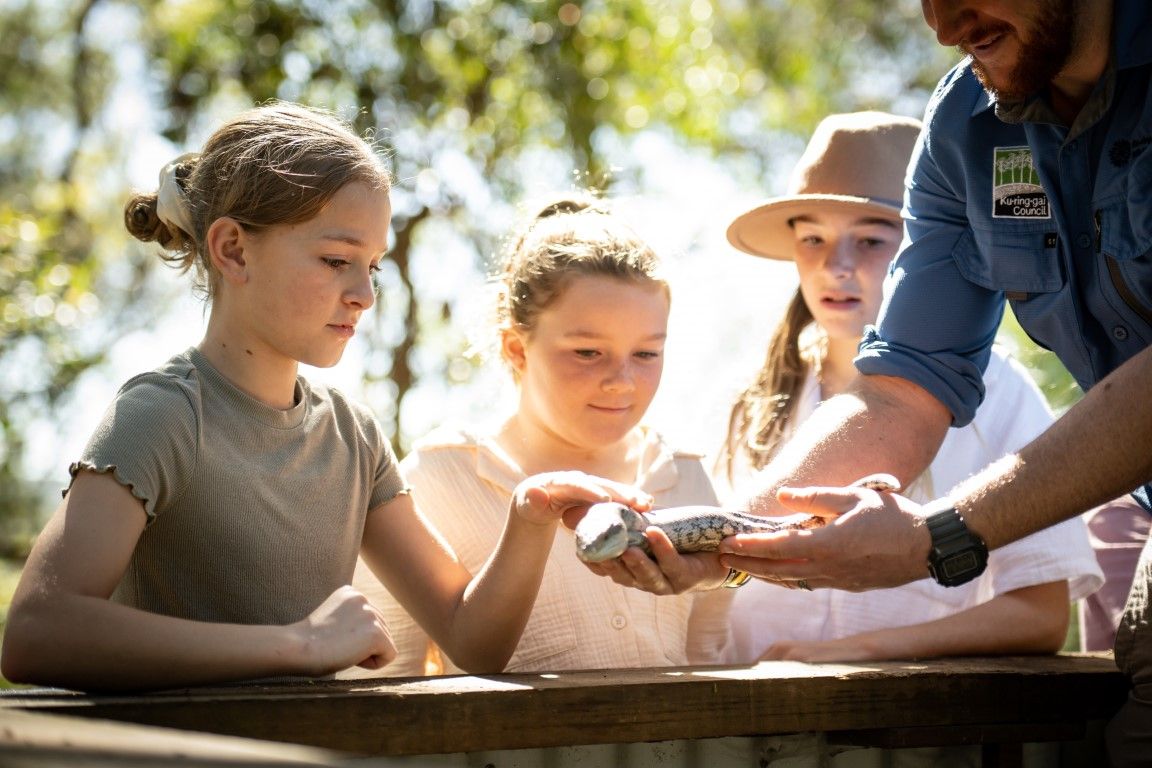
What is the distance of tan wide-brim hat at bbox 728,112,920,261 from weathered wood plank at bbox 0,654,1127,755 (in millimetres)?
1693

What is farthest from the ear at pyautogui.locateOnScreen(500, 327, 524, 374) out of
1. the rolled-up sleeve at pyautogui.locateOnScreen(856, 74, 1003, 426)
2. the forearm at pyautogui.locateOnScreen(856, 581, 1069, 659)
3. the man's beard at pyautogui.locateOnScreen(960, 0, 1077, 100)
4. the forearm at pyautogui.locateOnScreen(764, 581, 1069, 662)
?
the man's beard at pyautogui.locateOnScreen(960, 0, 1077, 100)

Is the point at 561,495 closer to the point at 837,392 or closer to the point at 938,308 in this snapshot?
the point at 938,308

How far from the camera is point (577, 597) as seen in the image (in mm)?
3254

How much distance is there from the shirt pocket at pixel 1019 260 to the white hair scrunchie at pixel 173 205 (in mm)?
1884

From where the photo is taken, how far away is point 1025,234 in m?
3.03

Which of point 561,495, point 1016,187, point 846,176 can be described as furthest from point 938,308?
point 561,495

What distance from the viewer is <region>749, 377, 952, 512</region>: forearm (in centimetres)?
304

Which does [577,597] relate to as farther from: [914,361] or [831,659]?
→ [914,361]

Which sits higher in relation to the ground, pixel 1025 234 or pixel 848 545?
pixel 1025 234

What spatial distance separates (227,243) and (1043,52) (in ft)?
5.98

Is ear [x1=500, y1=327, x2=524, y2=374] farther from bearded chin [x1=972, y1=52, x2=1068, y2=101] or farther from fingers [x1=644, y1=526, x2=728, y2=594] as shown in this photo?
bearded chin [x1=972, y1=52, x2=1068, y2=101]

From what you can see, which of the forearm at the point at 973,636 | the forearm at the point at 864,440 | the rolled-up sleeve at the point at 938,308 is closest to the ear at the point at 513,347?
the forearm at the point at 864,440

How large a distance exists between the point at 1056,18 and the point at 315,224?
1653 mm

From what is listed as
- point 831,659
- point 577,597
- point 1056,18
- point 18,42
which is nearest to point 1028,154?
point 1056,18
